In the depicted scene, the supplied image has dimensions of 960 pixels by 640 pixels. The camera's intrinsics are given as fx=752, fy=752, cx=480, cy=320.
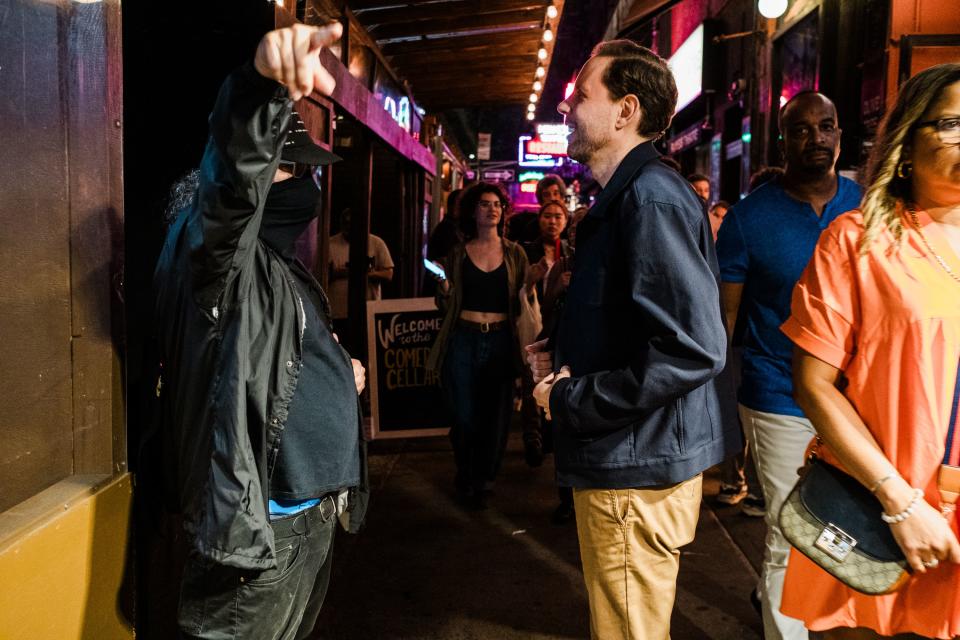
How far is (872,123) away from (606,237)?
5795mm

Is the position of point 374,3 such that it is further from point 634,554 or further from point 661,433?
point 634,554

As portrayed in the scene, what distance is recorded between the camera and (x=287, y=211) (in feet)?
6.75

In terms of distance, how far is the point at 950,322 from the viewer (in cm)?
171

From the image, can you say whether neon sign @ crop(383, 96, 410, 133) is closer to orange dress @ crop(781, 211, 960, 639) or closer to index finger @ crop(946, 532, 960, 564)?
orange dress @ crop(781, 211, 960, 639)

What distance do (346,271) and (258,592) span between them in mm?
5849

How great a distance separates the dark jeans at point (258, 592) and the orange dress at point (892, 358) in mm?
1302

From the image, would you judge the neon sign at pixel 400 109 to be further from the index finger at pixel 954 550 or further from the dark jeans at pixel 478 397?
the index finger at pixel 954 550

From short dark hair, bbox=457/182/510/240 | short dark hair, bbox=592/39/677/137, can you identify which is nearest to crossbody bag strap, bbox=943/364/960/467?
short dark hair, bbox=592/39/677/137

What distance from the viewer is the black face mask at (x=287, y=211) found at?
6.64 feet

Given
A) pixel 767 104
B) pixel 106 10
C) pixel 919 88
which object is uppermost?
pixel 767 104

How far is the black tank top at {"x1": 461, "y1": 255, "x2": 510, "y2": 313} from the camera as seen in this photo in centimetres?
530

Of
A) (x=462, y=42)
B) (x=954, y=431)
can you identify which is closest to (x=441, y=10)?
(x=462, y=42)

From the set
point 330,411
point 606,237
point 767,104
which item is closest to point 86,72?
point 330,411

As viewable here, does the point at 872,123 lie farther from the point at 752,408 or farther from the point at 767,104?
the point at 752,408
